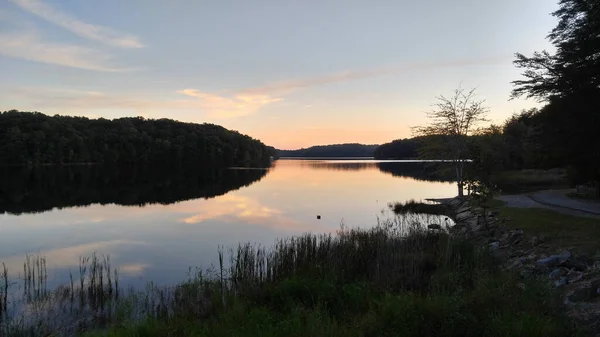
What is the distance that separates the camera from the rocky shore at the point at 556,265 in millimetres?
7098

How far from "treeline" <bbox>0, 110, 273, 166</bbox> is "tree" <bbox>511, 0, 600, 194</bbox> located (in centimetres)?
10667

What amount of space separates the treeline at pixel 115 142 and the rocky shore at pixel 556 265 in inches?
4211

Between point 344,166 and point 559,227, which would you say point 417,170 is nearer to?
point 344,166

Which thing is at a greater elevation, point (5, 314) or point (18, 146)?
point (18, 146)

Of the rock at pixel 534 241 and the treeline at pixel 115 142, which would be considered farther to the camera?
the treeline at pixel 115 142

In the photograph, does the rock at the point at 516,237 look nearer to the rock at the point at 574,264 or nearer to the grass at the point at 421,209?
the rock at the point at 574,264

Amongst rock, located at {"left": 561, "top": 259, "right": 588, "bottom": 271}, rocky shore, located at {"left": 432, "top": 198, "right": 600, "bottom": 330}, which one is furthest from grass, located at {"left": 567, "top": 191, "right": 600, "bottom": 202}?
rock, located at {"left": 561, "top": 259, "right": 588, "bottom": 271}

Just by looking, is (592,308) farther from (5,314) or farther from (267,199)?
(267,199)

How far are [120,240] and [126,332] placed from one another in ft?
45.1

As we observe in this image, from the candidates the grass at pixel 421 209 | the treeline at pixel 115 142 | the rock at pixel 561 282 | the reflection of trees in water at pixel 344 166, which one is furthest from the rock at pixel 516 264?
the treeline at pixel 115 142

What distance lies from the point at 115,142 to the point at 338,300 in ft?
408

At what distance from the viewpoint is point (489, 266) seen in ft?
35.3

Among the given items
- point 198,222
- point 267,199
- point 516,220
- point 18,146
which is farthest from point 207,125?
point 516,220

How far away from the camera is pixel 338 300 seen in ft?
27.9
